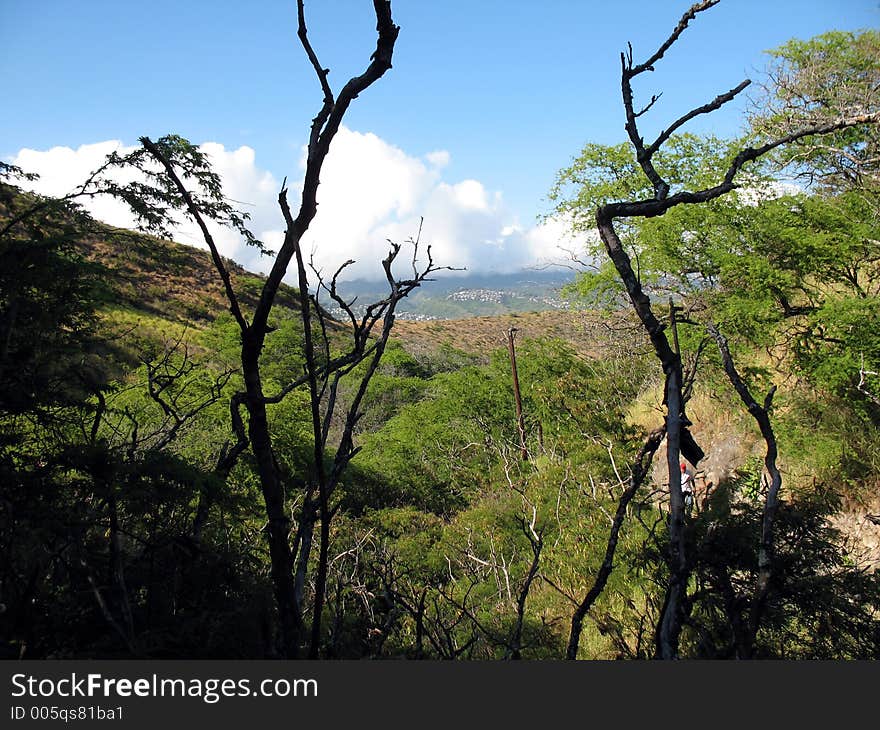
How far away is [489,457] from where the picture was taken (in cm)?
2175

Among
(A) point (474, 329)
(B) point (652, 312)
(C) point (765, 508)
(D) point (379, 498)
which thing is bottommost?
(D) point (379, 498)

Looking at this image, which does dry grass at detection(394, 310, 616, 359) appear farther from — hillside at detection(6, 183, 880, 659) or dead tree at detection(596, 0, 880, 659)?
dead tree at detection(596, 0, 880, 659)

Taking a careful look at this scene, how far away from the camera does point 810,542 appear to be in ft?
13.4

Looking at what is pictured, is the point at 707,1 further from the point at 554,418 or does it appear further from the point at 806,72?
the point at 554,418

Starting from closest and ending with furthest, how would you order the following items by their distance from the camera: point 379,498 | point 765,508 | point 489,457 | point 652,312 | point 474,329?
point 652,312 → point 765,508 → point 379,498 → point 489,457 → point 474,329

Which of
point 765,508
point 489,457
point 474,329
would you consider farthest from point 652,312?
point 474,329

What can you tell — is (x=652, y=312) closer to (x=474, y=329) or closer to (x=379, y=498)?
(x=379, y=498)

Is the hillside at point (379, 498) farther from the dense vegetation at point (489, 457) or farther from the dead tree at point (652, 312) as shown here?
the dead tree at point (652, 312)

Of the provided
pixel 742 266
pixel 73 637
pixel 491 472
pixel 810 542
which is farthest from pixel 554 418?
pixel 73 637

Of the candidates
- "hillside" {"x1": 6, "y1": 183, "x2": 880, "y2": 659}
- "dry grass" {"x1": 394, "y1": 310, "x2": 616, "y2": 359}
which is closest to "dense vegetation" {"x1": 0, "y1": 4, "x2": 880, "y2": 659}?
"hillside" {"x1": 6, "y1": 183, "x2": 880, "y2": 659}

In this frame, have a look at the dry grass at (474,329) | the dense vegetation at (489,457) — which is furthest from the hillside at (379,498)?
the dry grass at (474,329)

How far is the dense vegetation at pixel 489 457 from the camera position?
9.15ft

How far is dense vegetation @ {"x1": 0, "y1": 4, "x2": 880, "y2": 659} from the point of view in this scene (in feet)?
9.15

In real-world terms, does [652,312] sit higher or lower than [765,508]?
higher
